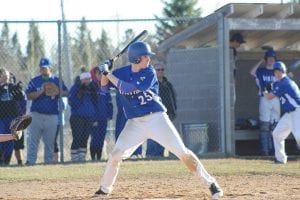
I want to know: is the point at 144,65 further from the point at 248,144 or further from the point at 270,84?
the point at 248,144

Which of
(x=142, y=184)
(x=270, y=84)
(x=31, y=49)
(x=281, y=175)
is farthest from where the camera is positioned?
(x=31, y=49)

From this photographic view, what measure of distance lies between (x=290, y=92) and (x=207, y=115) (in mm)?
2622

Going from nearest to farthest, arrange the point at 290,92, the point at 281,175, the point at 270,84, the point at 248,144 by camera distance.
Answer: the point at 281,175, the point at 290,92, the point at 270,84, the point at 248,144

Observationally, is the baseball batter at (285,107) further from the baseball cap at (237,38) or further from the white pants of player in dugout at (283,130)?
the baseball cap at (237,38)

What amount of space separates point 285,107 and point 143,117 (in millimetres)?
5618

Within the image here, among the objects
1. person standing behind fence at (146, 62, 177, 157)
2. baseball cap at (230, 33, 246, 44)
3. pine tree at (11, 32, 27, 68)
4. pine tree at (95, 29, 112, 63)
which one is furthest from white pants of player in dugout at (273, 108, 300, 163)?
pine tree at (11, 32, 27, 68)

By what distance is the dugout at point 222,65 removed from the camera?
590 inches

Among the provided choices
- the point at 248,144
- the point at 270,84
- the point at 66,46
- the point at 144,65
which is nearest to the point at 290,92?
the point at 270,84

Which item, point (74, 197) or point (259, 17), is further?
point (259, 17)

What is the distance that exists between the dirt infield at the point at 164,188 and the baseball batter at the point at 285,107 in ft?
7.41

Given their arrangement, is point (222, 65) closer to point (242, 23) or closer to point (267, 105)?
point (242, 23)

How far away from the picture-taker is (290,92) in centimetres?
1357

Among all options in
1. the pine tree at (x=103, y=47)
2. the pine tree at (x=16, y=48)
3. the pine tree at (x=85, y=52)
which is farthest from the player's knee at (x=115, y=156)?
the pine tree at (x=85, y=52)

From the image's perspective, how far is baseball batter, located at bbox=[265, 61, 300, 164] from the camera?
13.6 metres
